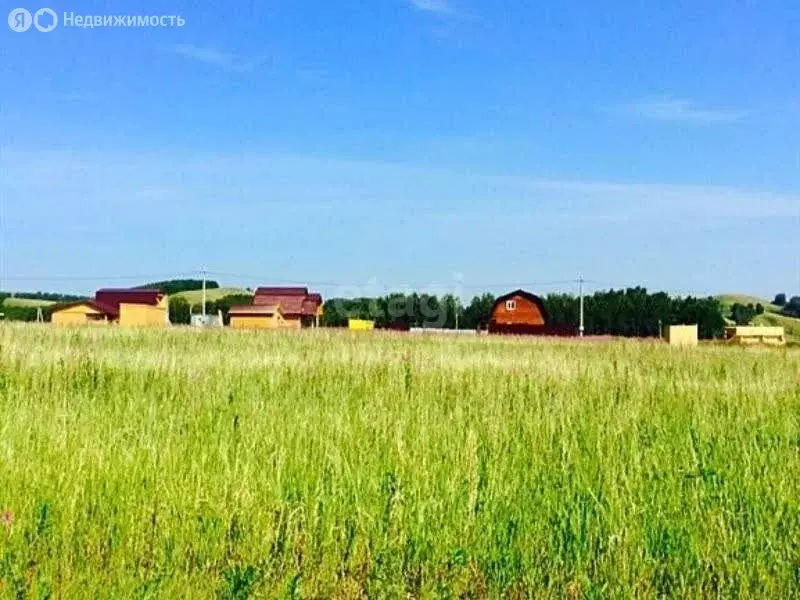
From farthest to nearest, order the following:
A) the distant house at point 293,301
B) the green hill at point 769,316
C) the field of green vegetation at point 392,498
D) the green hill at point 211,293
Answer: the green hill at point 211,293 → the green hill at point 769,316 → the distant house at point 293,301 → the field of green vegetation at point 392,498

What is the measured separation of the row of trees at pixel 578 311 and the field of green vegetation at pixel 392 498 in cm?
4749

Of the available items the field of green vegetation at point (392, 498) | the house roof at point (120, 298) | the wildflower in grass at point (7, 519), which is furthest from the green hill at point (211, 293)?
the wildflower in grass at point (7, 519)

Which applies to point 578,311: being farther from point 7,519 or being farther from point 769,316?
point 7,519

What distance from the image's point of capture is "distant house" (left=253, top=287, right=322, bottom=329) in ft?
173

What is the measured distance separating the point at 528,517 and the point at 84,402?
413 centimetres

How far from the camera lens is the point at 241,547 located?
300 cm

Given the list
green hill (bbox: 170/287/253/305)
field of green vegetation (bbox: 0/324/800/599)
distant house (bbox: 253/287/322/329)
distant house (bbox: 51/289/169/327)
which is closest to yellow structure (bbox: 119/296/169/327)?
distant house (bbox: 51/289/169/327)

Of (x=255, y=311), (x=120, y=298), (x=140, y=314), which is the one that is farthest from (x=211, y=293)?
(x=140, y=314)

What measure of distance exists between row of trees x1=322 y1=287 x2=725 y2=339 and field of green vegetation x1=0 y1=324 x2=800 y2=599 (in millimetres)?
47490

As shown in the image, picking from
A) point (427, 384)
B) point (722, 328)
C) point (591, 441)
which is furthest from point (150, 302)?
point (591, 441)

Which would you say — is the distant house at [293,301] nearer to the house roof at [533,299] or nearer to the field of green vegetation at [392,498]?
the house roof at [533,299]

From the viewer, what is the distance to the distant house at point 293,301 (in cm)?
5275

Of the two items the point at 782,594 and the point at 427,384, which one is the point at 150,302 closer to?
the point at 427,384

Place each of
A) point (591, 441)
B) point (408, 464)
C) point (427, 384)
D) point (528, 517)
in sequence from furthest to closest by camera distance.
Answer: point (427, 384) < point (591, 441) < point (408, 464) < point (528, 517)
